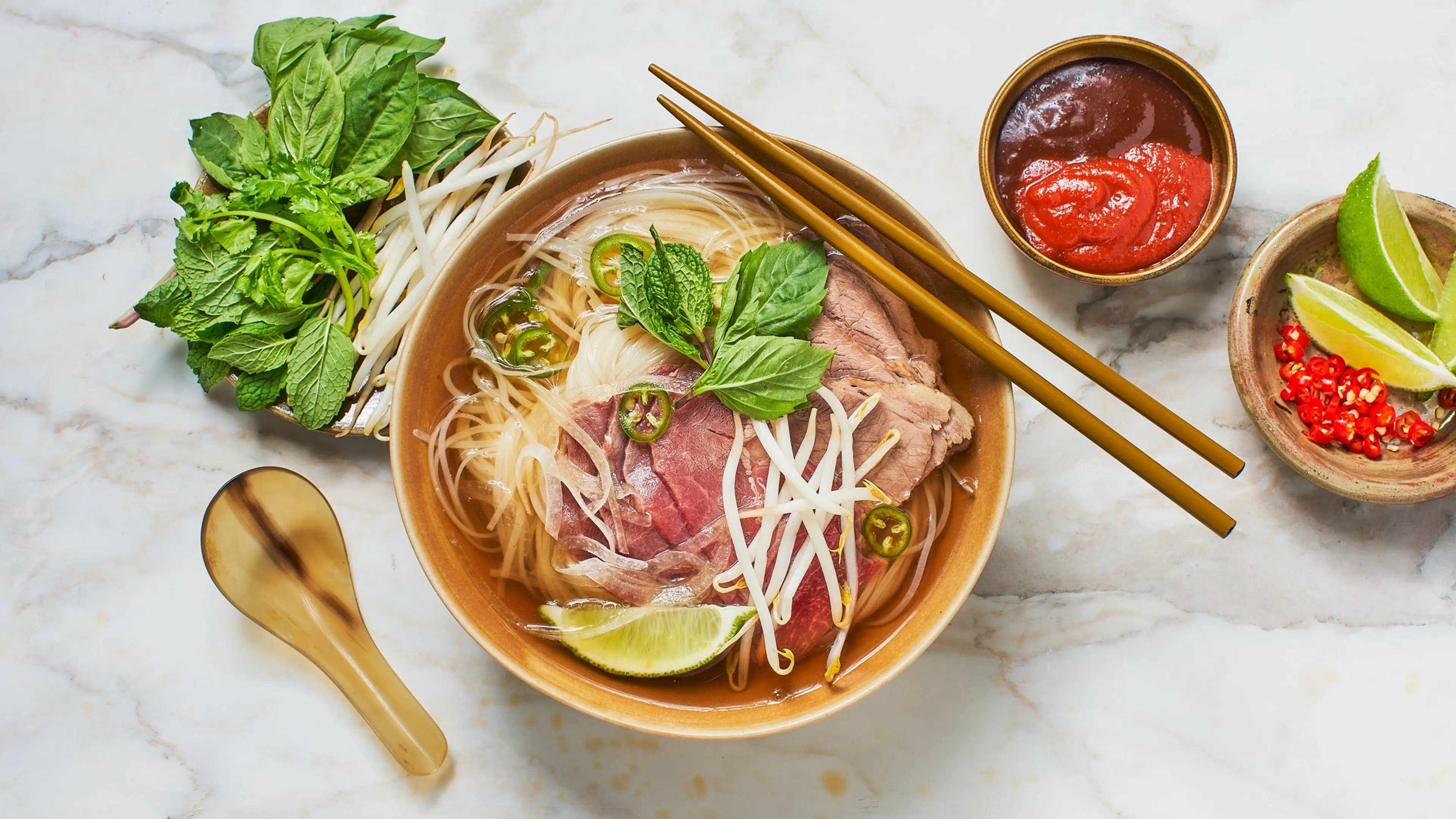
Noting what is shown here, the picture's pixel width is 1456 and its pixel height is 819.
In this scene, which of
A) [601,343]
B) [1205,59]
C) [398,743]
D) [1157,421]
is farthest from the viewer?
[1205,59]

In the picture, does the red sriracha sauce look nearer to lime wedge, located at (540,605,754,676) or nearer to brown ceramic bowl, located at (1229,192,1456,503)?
brown ceramic bowl, located at (1229,192,1456,503)

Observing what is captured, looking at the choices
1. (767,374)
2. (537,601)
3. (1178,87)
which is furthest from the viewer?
(1178,87)

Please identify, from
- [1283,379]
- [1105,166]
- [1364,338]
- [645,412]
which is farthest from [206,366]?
[1364,338]

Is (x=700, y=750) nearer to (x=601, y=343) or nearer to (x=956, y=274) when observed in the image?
(x=601, y=343)

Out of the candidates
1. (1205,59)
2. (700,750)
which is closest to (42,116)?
(700,750)

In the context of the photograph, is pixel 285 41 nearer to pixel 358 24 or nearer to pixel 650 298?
pixel 358 24

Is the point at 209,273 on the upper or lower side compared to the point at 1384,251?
lower
